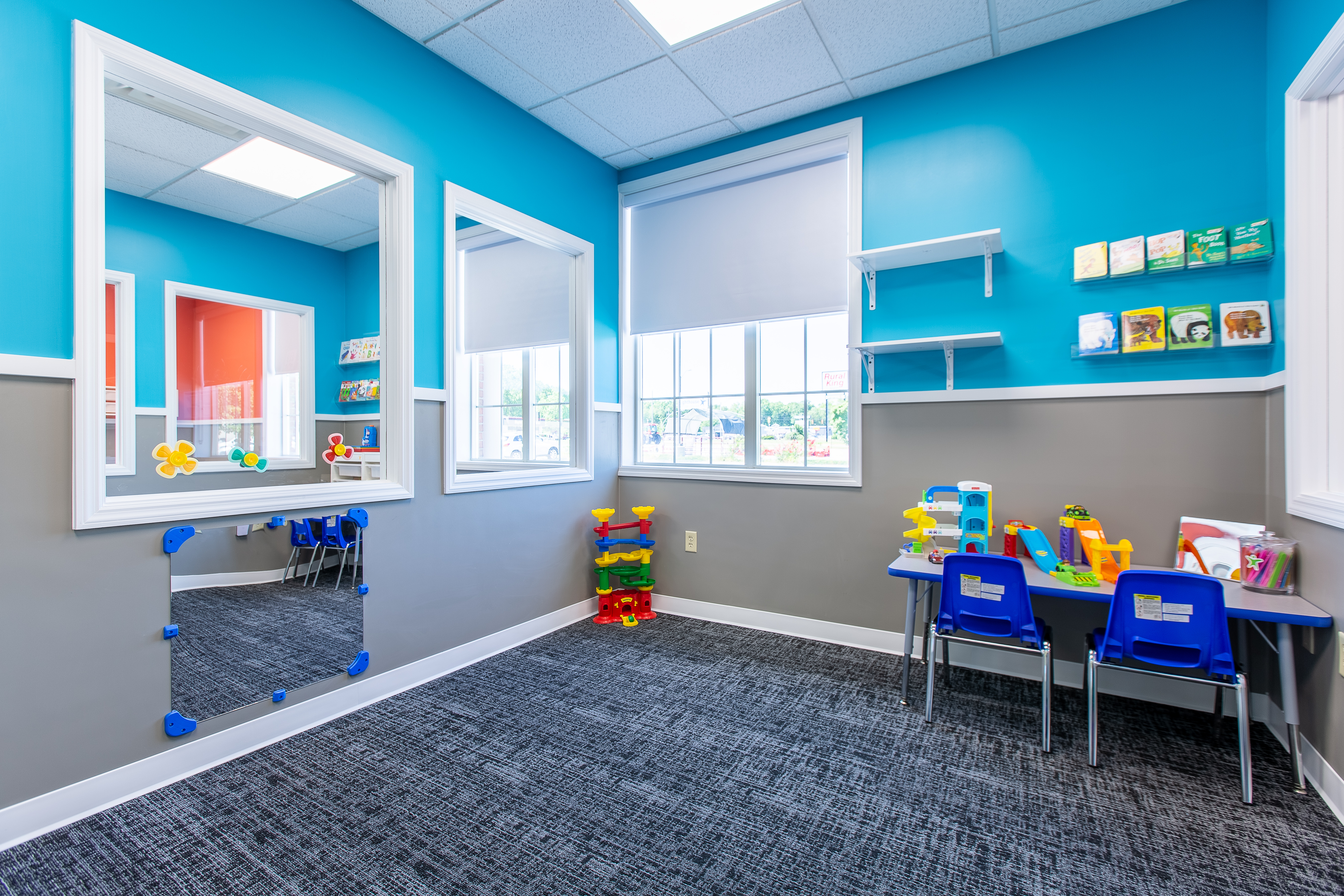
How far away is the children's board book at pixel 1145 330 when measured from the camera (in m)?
2.40

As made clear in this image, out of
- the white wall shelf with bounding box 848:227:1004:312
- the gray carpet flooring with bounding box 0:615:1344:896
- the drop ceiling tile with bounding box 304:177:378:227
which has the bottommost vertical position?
the gray carpet flooring with bounding box 0:615:1344:896

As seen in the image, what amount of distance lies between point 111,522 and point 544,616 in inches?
78.4

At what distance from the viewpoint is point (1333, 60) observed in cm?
174

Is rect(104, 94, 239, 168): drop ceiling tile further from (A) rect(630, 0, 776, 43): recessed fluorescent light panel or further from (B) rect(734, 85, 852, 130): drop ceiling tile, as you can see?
(B) rect(734, 85, 852, 130): drop ceiling tile

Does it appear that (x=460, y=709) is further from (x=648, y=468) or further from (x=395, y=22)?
(x=395, y=22)

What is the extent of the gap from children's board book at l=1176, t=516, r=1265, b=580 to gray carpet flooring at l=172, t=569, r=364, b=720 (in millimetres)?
3314

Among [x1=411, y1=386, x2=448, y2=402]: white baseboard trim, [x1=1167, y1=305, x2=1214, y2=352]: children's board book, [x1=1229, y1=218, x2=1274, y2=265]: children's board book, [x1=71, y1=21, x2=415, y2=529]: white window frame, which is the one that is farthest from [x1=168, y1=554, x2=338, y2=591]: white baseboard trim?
[x1=1229, y1=218, x2=1274, y2=265]: children's board book

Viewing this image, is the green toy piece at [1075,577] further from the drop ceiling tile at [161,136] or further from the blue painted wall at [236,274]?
the drop ceiling tile at [161,136]

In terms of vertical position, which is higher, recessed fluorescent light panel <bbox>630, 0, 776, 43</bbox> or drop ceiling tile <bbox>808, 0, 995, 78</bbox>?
recessed fluorescent light panel <bbox>630, 0, 776, 43</bbox>

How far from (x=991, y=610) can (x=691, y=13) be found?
2.71 m

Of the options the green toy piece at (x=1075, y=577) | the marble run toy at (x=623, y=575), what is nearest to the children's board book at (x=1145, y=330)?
the green toy piece at (x=1075, y=577)

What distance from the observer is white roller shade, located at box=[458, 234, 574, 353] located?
4.10 m

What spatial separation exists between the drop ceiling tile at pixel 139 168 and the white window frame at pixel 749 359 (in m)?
2.42

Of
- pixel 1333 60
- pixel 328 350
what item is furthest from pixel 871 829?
pixel 328 350
